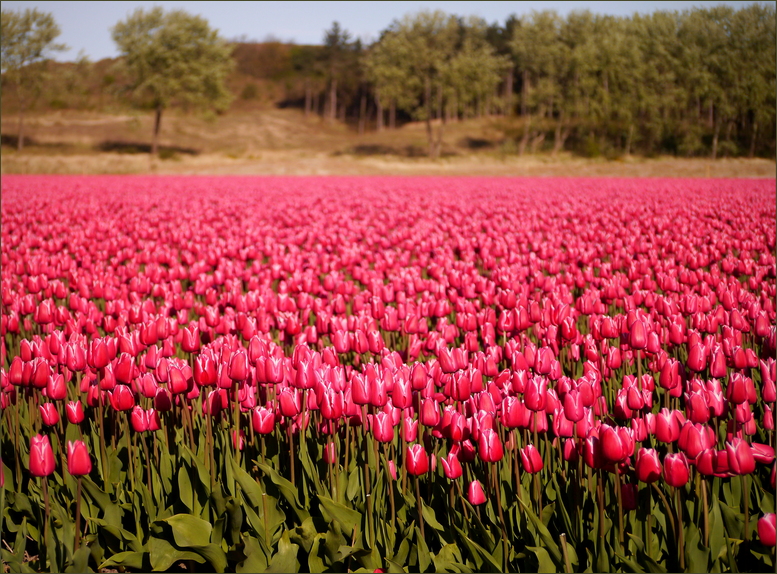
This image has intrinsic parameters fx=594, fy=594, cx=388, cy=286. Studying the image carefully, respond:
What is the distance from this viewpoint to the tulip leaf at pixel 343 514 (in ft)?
7.84

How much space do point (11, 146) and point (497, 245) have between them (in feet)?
219

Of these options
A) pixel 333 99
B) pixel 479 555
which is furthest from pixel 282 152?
pixel 479 555

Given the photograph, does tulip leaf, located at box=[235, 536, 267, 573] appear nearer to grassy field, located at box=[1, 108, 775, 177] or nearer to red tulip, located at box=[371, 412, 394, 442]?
red tulip, located at box=[371, 412, 394, 442]

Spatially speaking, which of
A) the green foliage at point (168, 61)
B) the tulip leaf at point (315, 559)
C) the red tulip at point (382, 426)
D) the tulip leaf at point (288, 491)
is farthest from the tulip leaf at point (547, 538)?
the green foliage at point (168, 61)

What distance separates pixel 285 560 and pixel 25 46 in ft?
173

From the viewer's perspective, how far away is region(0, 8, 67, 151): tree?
1574 inches

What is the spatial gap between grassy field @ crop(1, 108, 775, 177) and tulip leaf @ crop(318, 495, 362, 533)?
131ft

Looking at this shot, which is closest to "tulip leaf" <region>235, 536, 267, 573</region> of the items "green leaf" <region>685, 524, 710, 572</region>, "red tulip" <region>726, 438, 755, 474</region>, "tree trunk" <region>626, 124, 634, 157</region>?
"green leaf" <region>685, 524, 710, 572</region>

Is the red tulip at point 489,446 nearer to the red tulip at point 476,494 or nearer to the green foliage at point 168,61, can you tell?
the red tulip at point 476,494

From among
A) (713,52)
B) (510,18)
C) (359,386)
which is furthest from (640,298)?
(510,18)

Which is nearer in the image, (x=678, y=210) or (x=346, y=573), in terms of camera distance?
(x=346, y=573)

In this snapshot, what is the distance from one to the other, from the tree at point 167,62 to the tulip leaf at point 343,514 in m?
61.2

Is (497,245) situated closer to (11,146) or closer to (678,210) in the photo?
(678,210)

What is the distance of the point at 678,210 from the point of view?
41.4 feet
